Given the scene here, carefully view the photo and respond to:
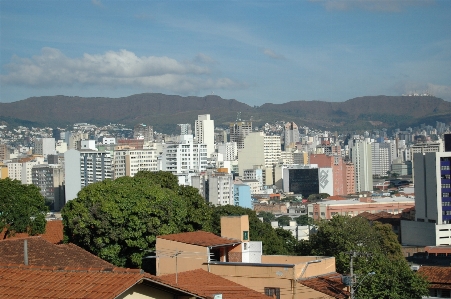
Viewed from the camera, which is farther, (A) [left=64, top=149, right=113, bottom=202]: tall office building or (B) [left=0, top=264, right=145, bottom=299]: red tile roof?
(A) [left=64, top=149, right=113, bottom=202]: tall office building

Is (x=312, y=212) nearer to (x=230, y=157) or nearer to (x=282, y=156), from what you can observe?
(x=282, y=156)

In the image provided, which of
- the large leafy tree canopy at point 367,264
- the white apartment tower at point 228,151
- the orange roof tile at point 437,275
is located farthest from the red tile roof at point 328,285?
the white apartment tower at point 228,151

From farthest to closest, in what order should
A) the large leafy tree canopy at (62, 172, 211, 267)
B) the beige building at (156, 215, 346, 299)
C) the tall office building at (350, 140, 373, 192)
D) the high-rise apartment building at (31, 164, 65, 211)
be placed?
1. the tall office building at (350, 140, 373, 192)
2. the high-rise apartment building at (31, 164, 65, 211)
3. the large leafy tree canopy at (62, 172, 211, 267)
4. the beige building at (156, 215, 346, 299)

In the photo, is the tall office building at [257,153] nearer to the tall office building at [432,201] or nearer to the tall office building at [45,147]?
the tall office building at [45,147]

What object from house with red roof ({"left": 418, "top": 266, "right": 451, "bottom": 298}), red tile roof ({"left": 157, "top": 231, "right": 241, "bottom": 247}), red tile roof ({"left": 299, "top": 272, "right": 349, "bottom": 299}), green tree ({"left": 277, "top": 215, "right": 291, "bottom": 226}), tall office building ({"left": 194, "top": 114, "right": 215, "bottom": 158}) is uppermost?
tall office building ({"left": 194, "top": 114, "right": 215, "bottom": 158})

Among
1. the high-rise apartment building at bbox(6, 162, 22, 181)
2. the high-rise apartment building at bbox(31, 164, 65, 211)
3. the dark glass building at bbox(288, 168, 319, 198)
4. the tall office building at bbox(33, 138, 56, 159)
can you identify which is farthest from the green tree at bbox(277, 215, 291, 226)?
the tall office building at bbox(33, 138, 56, 159)

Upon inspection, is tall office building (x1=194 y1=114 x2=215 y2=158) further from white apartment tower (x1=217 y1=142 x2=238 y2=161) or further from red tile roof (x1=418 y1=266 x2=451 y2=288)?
red tile roof (x1=418 y1=266 x2=451 y2=288)

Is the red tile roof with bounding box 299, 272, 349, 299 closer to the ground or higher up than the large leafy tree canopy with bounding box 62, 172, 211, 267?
closer to the ground
